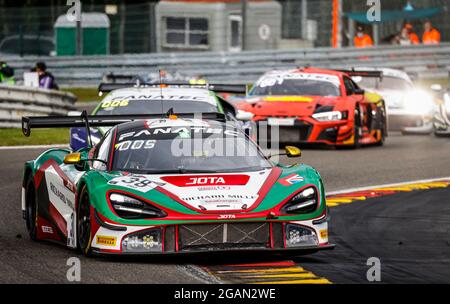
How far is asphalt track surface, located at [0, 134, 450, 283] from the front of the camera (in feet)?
30.5

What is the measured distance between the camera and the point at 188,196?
9.87 m

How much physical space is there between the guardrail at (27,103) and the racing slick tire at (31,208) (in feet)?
40.3

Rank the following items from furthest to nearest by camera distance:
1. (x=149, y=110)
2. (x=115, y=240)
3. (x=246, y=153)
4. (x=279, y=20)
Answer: (x=279, y=20), (x=149, y=110), (x=246, y=153), (x=115, y=240)

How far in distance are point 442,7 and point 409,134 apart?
1506 centimetres

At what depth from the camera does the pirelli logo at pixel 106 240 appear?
974 centimetres

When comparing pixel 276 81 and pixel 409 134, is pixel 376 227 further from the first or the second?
pixel 409 134

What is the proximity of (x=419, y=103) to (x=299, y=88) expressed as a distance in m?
4.00

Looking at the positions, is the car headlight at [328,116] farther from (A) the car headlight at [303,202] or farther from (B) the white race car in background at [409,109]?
(A) the car headlight at [303,202]

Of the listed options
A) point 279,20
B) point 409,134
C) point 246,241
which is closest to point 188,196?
Result: point 246,241

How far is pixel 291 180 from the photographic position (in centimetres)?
1036

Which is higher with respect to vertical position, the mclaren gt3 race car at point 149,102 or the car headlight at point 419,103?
the mclaren gt3 race car at point 149,102

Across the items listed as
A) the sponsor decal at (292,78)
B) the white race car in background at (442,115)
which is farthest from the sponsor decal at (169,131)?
the white race car in background at (442,115)

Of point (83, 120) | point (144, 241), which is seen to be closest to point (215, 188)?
point (144, 241)

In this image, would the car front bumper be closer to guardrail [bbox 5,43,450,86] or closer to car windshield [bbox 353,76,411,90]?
car windshield [bbox 353,76,411,90]
